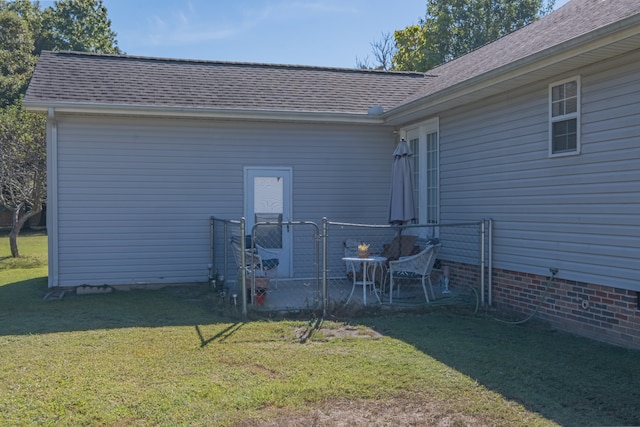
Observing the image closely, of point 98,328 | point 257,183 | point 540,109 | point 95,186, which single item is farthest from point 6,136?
point 540,109

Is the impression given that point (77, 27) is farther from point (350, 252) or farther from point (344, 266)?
point (350, 252)

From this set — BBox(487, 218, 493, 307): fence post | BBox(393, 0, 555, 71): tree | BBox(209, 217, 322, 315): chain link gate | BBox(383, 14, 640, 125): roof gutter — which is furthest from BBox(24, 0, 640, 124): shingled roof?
BBox(393, 0, 555, 71): tree

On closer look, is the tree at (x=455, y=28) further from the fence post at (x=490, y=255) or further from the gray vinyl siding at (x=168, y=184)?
the fence post at (x=490, y=255)

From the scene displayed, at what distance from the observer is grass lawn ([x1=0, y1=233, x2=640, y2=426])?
390 cm

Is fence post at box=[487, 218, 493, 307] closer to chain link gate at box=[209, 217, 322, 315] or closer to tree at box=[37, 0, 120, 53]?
chain link gate at box=[209, 217, 322, 315]

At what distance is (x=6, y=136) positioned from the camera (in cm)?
1413

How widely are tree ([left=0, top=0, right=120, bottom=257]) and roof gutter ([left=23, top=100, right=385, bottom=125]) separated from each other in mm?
6102

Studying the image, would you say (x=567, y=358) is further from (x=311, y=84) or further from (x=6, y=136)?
(x=6, y=136)

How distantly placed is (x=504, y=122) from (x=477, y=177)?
3.20 ft

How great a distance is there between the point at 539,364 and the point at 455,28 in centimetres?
2751

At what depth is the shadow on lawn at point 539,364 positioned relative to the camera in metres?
4.03

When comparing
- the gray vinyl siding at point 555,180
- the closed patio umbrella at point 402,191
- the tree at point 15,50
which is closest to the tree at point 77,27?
the tree at point 15,50

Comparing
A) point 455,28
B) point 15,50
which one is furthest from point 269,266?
point 455,28

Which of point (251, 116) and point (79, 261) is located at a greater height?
point (251, 116)
